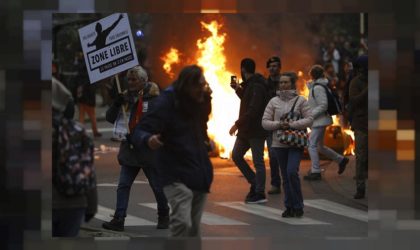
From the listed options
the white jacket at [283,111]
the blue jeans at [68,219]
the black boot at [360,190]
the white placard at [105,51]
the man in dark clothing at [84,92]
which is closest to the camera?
the blue jeans at [68,219]

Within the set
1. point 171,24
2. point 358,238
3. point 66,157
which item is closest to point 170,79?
point 171,24

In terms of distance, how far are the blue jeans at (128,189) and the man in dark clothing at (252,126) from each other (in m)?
1.67

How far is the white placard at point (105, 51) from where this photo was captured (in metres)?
7.87

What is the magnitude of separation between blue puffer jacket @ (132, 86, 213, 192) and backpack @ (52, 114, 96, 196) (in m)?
0.62

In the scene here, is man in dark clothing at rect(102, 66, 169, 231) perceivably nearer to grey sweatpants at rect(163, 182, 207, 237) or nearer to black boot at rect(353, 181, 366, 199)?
grey sweatpants at rect(163, 182, 207, 237)

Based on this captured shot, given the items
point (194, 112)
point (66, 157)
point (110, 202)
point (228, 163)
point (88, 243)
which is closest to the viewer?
point (66, 157)

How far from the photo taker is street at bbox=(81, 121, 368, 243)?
857cm

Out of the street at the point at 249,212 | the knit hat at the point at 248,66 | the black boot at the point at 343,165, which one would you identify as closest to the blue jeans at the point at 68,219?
the street at the point at 249,212

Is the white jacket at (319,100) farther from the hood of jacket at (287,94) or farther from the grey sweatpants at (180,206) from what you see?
the grey sweatpants at (180,206)

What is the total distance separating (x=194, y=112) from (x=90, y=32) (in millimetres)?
1687

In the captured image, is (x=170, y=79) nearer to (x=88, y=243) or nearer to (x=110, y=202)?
(x=110, y=202)

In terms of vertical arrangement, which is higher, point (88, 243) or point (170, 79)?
point (170, 79)

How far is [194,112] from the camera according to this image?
21.8 feet

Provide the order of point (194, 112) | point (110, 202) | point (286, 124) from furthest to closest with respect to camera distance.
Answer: point (110, 202)
point (286, 124)
point (194, 112)
